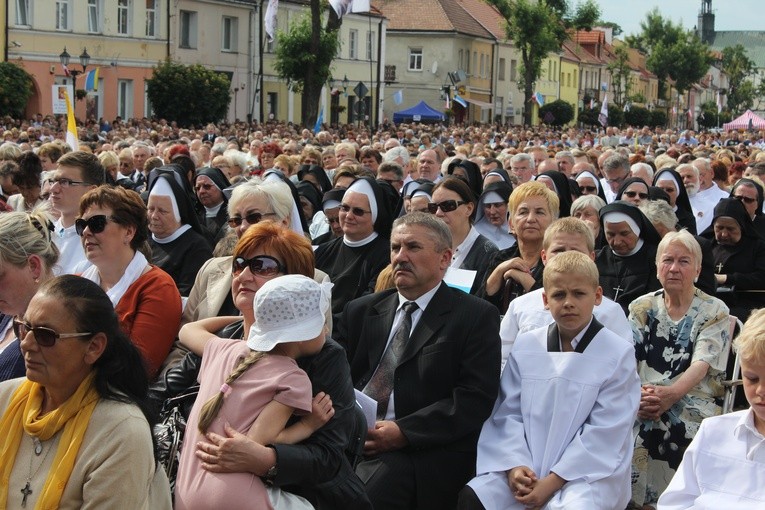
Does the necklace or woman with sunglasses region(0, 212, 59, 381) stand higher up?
woman with sunglasses region(0, 212, 59, 381)

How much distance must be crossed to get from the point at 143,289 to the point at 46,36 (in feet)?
129

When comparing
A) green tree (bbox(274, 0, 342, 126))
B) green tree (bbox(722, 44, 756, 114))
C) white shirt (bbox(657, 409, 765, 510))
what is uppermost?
green tree (bbox(722, 44, 756, 114))

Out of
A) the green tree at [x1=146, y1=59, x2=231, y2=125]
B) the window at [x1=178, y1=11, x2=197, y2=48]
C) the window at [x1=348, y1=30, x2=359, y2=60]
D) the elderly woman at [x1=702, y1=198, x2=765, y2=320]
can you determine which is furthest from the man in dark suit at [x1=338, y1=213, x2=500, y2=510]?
the window at [x1=348, y1=30, x2=359, y2=60]

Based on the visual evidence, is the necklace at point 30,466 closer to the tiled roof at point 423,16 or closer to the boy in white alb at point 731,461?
the boy in white alb at point 731,461

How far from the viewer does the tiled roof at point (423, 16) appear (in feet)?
254

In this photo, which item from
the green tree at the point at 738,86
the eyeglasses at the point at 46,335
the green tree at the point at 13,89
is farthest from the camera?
the green tree at the point at 738,86

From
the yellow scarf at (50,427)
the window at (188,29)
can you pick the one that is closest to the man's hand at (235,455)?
the yellow scarf at (50,427)

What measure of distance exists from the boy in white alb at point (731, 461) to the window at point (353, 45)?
206 feet

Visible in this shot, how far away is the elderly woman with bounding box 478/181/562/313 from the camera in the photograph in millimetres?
7387

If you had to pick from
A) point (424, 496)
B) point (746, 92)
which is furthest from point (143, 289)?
point (746, 92)

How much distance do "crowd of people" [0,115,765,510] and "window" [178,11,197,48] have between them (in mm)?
43983

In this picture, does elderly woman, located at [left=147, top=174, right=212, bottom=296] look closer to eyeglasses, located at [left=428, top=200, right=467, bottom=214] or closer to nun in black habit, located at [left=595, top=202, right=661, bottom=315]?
eyeglasses, located at [left=428, top=200, right=467, bottom=214]

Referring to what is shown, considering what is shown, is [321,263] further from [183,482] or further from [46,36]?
[46,36]

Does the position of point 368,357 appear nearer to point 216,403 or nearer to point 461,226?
point 216,403
